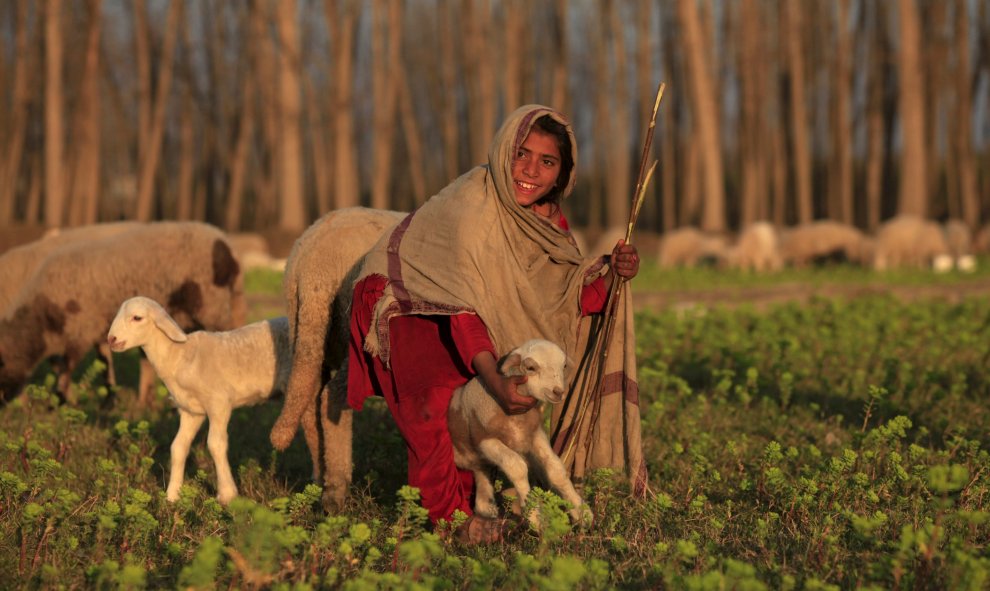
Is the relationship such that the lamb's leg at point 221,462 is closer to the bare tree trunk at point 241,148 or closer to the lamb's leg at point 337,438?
the lamb's leg at point 337,438

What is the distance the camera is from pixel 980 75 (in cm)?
3275

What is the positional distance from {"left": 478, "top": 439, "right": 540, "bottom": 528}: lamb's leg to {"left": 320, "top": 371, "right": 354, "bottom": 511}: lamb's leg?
1304mm

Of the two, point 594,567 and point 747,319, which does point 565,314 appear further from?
point 747,319

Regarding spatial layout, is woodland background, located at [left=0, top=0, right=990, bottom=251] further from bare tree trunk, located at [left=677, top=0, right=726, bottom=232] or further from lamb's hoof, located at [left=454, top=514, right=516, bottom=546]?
lamb's hoof, located at [left=454, top=514, right=516, bottom=546]

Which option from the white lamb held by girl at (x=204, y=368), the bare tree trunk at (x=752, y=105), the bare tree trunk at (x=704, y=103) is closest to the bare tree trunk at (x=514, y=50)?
the bare tree trunk at (x=704, y=103)

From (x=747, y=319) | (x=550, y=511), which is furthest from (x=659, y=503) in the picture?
(x=747, y=319)

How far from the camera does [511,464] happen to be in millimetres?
4156

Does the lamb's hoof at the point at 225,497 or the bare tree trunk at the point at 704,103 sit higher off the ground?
the bare tree trunk at the point at 704,103

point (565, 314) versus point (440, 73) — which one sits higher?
point (440, 73)

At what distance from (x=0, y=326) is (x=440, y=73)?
3392cm

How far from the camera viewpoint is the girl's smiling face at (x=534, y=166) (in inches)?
184

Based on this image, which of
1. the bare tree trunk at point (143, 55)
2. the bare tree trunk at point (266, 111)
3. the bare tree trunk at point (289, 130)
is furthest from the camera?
the bare tree trunk at point (266, 111)

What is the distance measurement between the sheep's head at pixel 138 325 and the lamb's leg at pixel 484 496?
6.16 feet

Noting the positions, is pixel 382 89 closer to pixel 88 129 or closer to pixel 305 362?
pixel 88 129
